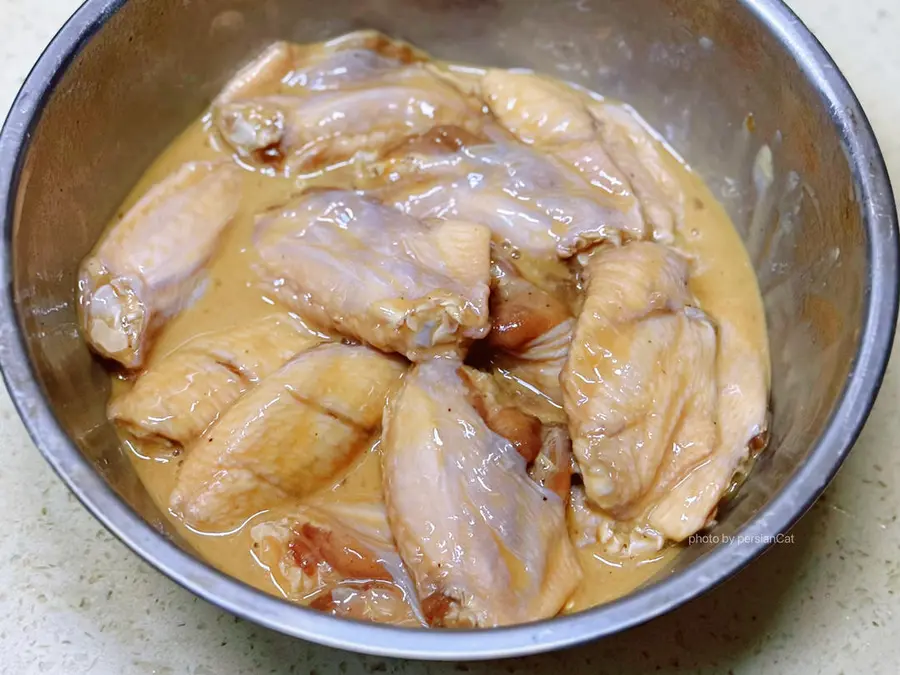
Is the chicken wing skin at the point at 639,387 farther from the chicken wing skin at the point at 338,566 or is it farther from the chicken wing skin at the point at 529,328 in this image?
the chicken wing skin at the point at 338,566

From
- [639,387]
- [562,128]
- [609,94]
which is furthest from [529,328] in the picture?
[609,94]

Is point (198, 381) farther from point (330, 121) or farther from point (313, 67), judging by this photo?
point (313, 67)

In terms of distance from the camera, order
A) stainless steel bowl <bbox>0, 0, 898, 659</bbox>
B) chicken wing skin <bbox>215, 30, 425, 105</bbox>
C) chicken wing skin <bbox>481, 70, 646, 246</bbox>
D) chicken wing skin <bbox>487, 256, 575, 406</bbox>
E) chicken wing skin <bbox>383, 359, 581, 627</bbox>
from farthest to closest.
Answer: chicken wing skin <bbox>215, 30, 425, 105</bbox>, chicken wing skin <bbox>481, 70, 646, 246</bbox>, chicken wing skin <bbox>487, 256, 575, 406</bbox>, chicken wing skin <bbox>383, 359, 581, 627</bbox>, stainless steel bowl <bbox>0, 0, 898, 659</bbox>

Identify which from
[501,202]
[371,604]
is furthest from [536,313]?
[371,604]

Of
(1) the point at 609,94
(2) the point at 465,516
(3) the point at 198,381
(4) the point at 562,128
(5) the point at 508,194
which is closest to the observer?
(2) the point at 465,516

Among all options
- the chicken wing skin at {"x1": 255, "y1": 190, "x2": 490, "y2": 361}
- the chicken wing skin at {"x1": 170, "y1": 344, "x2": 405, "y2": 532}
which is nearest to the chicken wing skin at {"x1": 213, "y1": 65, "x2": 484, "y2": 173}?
the chicken wing skin at {"x1": 255, "y1": 190, "x2": 490, "y2": 361}

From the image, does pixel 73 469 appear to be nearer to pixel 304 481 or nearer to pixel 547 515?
pixel 304 481

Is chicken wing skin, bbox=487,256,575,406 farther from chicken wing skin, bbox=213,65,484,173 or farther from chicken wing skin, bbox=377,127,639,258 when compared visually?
chicken wing skin, bbox=213,65,484,173
